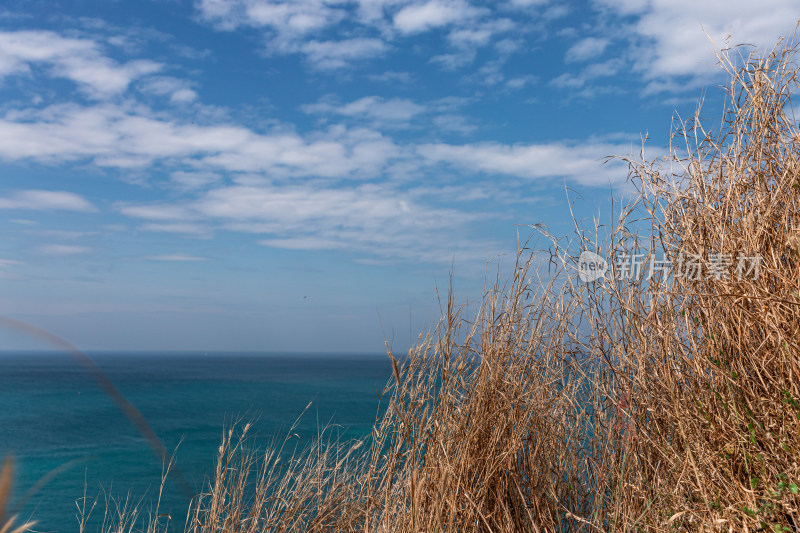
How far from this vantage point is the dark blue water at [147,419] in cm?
2408

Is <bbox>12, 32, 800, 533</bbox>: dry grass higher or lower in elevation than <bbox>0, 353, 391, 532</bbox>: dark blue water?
higher

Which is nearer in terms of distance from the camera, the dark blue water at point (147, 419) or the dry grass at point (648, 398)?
the dry grass at point (648, 398)

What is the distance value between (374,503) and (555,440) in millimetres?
891

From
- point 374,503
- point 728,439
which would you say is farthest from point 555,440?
point 374,503

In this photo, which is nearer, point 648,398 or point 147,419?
point 648,398

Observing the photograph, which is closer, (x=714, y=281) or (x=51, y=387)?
(x=714, y=281)

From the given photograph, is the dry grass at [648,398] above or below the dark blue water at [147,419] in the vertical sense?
above

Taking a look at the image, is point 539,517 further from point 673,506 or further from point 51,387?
point 51,387

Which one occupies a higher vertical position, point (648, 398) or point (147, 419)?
point (648, 398)

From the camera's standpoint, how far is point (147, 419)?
44.8 m

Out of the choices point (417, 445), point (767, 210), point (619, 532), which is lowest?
point (619, 532)

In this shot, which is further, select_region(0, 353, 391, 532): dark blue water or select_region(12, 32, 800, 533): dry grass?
select_region(0, 353, 391, 532): dark blue water

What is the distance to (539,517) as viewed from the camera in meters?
2.48

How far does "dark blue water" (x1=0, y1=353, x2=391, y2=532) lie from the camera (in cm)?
2408
